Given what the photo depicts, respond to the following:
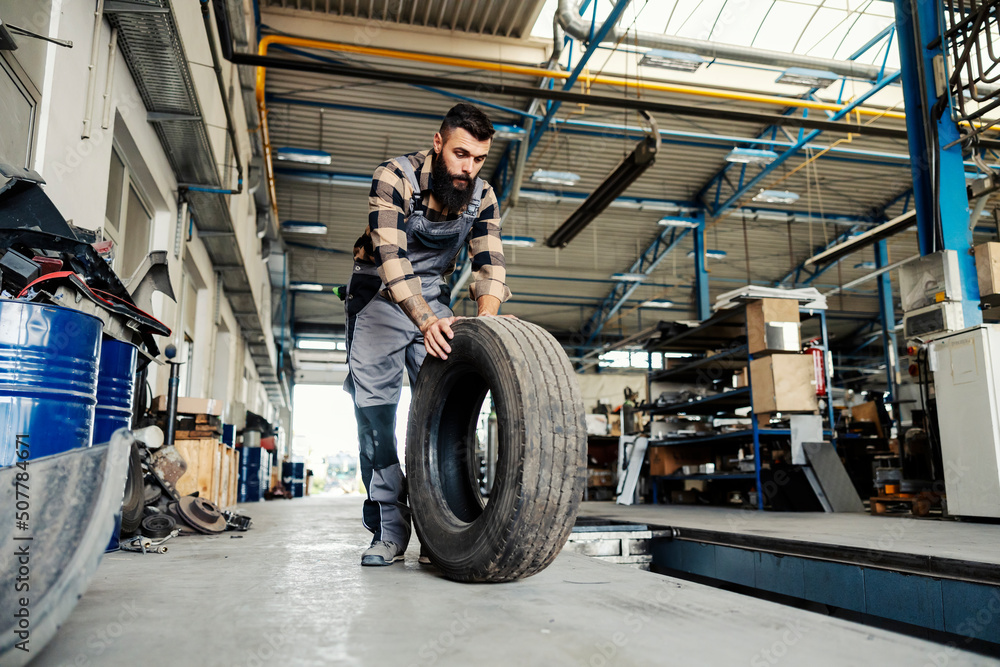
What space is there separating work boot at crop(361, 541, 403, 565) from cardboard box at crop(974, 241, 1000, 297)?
14.1 ft

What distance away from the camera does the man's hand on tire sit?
1.88m

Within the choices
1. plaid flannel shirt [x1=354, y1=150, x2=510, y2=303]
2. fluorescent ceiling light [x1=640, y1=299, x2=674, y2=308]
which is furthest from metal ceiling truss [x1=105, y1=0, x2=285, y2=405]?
fluorescent ceiling light [x1=640, y1=299, x2=674, y2=308]

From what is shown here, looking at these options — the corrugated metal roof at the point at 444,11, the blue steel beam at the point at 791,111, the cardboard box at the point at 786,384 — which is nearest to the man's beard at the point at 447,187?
the cardboard box at the point at 786,384

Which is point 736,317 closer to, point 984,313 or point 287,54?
point 984,313

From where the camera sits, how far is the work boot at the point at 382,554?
199cm

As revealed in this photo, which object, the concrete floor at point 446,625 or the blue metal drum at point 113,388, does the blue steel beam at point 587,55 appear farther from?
the concrete floor at point 446,625

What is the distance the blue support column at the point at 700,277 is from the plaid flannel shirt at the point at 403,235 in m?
9.73

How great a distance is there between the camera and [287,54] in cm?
885

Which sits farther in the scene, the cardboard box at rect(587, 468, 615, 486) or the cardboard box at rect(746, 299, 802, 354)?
the cardboard box at rect(587, 468, 615, 486)

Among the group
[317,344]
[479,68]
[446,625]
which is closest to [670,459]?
[479,68]

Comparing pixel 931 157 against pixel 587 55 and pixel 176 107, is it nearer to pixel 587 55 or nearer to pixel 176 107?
pixel 587 55

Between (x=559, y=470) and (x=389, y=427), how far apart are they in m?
0.78

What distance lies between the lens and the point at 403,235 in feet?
6.84

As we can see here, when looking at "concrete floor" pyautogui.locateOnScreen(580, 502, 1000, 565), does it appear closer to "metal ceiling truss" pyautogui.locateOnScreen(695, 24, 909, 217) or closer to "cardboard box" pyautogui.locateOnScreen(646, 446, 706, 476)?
"cardboard box" pyautogui.locateOnScreen(646, 446, 706, 476)
